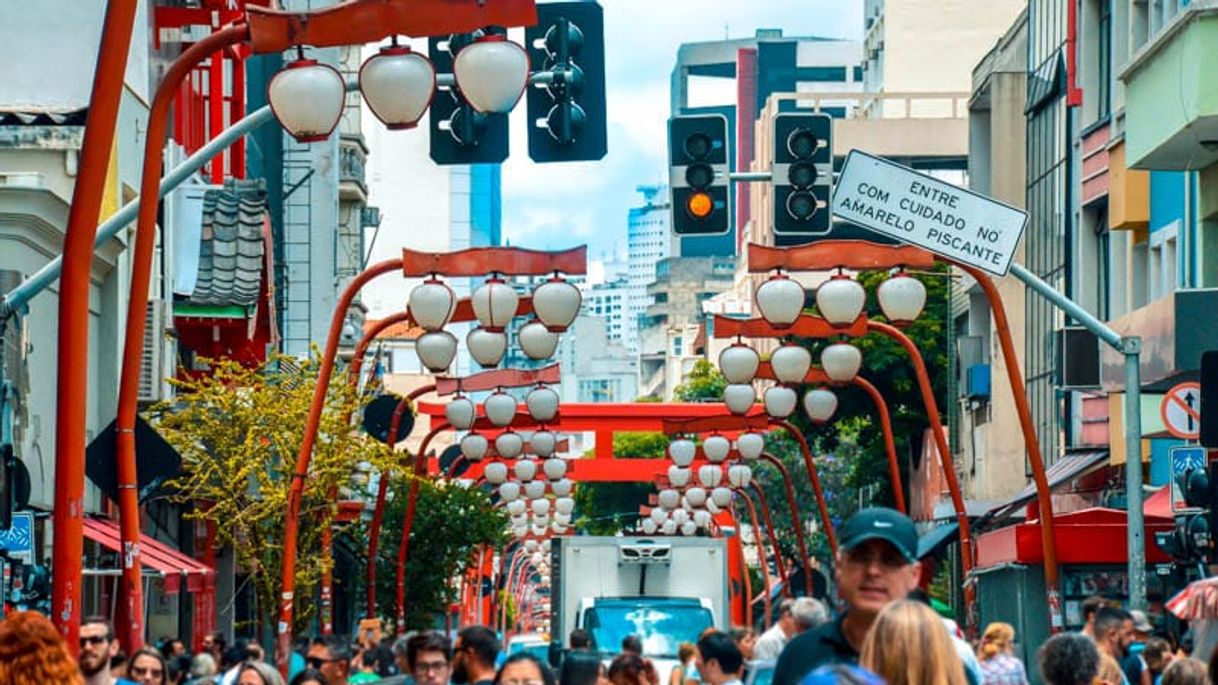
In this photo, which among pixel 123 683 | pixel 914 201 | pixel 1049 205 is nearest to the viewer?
pixel 123 683

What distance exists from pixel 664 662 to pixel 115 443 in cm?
1847

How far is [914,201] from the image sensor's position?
23.0 m

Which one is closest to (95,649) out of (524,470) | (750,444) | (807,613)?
(807,613)

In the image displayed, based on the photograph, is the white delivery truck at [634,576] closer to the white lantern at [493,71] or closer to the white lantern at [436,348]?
the white lantern at [436,348]

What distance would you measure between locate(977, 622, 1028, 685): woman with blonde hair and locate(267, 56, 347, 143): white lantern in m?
5.34

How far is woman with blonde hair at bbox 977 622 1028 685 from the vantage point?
18.1 metres

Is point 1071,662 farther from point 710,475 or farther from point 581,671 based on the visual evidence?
point 710,475

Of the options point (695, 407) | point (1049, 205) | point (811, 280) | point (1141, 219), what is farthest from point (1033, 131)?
point (811, 280)

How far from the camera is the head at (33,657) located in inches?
368

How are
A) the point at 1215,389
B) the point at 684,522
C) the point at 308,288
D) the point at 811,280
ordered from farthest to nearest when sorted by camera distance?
1. the point at 811,280
2. the point at 308,288
3. the point at 684,522
4. the point at 1215,389

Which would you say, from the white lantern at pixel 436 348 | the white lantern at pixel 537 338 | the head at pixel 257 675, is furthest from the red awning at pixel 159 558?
the head at pixel 257 675

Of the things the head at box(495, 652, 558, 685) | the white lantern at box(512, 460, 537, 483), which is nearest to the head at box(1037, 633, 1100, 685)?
the head at box(495, 652, 558, 685)

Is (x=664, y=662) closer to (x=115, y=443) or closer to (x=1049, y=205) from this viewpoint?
(x=1049, y=205)

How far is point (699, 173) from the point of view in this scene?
80.9ft
